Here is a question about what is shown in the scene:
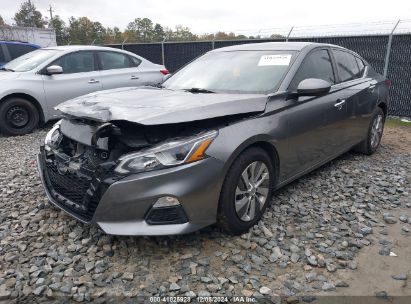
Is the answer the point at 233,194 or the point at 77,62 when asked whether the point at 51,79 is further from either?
the point at 233,194

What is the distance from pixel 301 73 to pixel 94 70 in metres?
4.91

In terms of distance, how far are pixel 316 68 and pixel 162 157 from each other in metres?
2.31

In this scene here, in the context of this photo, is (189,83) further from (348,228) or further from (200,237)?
(348,228)

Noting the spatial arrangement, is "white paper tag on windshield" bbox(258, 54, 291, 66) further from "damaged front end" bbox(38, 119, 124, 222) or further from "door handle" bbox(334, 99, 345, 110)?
"damaged front end" bbox(38, 119, 124, 222)

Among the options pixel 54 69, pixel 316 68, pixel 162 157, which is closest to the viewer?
pixel 162 157

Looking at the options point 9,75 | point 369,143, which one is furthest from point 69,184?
point 9,75

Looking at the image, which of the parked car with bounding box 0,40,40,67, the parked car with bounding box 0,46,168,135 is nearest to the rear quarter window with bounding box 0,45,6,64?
the parked car with bounding box 0,40,40,67

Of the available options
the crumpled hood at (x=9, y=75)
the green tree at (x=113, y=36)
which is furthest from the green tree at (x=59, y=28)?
the crumpled hood at (x=9, y=75)

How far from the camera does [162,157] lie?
2.54 metres

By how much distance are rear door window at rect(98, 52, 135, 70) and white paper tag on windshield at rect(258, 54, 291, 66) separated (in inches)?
179

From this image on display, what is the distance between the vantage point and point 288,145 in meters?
3.38

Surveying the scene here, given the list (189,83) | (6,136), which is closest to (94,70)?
(6,136)

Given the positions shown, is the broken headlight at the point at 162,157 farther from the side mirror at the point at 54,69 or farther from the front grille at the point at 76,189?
the side mirror at the point at 54,69

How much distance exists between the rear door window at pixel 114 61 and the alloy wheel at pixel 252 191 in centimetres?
532
